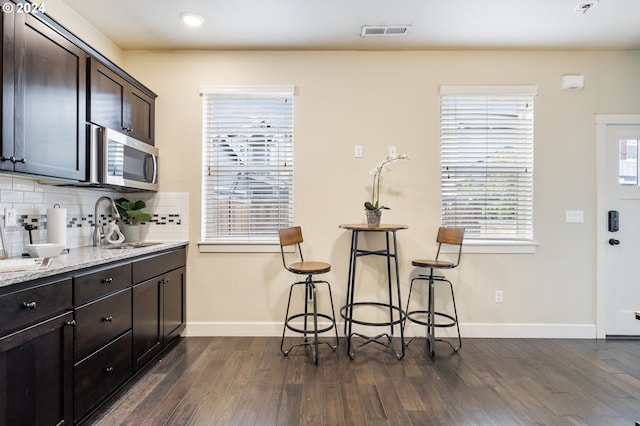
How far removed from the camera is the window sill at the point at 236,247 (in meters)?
2.95

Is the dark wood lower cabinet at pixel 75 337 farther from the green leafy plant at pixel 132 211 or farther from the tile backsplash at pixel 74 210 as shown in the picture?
the tile backsplash at pixel 74 210

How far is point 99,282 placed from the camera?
179cm

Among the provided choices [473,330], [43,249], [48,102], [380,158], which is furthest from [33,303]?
[473,330]

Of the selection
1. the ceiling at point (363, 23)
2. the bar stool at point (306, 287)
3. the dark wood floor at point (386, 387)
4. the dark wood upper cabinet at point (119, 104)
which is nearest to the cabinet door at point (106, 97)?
the dark wood upper cabinet at point (119, 104)

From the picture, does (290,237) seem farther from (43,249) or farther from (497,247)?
(497,247)

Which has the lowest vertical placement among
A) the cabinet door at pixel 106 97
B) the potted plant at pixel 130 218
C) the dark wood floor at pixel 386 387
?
the dark wood floor at pixel 386 387

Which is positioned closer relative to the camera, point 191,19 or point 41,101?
point 41,101

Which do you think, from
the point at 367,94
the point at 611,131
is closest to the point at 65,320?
the point at 367,94

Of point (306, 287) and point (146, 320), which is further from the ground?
point (306, 287)

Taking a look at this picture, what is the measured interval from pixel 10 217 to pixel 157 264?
90cm

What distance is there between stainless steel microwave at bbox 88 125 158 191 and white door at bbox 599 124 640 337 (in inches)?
166

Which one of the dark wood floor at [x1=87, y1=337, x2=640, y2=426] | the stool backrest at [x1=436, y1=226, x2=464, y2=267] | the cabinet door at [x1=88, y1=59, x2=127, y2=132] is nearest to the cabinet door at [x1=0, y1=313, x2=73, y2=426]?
the dark wood floor at [x1=87, y1=337, x2=640, y2=426]

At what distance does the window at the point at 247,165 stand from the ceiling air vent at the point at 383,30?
89 cm

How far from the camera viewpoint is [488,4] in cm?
232
